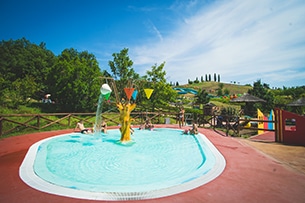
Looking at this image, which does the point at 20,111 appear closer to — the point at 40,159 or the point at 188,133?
the point at 40,159

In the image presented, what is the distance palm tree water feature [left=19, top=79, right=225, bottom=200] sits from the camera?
4171 mm

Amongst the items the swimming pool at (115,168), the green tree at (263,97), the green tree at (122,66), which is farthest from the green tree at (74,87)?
the green tree at (263,97)

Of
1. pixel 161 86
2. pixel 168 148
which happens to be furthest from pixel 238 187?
pixel 161 86

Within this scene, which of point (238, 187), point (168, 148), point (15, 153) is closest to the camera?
point (238, 187)

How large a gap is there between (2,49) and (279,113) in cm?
5202

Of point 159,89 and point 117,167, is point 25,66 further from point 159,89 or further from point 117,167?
point 117,167

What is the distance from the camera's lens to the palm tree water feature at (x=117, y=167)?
417 centimetres

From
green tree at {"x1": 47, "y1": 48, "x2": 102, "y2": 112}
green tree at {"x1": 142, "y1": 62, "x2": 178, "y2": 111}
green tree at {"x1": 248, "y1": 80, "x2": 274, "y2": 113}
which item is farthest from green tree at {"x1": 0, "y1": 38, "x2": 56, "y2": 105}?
green tree at {"x1": 248, "y1": 80, "x2": 274, "y2": 113}

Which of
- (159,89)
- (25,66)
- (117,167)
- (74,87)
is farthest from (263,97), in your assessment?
(25,66)

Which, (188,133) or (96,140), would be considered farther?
(188,133)

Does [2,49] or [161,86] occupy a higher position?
[2,49]

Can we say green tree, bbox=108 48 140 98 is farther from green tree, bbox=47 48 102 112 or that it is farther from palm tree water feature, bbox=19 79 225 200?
palm tree water feature, bbox=19 79 225 200

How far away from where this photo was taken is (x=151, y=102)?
23.6m

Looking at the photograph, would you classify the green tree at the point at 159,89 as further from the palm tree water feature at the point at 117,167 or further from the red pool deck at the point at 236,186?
the red pool deck at the point at 236,186
